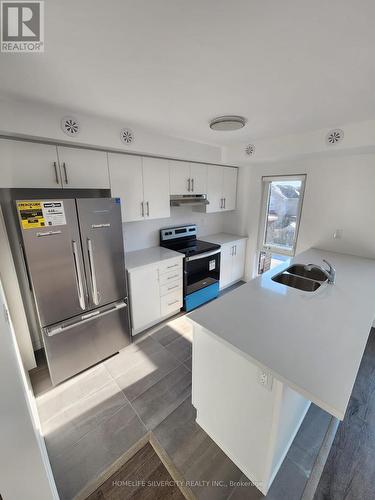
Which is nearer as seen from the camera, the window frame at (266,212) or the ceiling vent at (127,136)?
the ceiling vent at (127,136)

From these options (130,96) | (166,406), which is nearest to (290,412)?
(166,406)

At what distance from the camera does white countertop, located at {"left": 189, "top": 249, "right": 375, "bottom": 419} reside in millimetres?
951

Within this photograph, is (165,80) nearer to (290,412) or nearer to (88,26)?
(88,26)

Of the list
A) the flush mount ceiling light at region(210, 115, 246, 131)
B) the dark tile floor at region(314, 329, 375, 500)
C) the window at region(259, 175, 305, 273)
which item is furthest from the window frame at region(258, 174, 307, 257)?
the dark tile floor at region(314, 329, 375, 500)

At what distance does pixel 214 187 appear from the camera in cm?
348

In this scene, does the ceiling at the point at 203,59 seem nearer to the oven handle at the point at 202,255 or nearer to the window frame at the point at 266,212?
the window frame at the point at 266,212

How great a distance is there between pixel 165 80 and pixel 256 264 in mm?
3318

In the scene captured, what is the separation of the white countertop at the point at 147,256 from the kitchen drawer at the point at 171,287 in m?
0.36

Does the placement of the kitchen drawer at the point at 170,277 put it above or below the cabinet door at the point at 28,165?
below

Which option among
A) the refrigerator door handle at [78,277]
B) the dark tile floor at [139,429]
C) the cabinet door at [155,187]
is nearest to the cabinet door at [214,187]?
the cabinet door at [155,187]

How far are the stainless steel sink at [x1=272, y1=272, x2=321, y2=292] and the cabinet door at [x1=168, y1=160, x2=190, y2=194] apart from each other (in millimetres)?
1741

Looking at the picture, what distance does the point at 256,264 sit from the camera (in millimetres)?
3982

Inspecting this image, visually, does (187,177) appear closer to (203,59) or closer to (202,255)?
(202,255)

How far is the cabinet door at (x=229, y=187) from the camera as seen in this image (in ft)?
12.0
